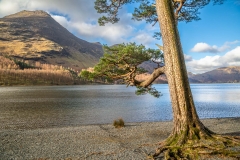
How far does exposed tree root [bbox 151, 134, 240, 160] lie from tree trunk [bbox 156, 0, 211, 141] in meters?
0.24

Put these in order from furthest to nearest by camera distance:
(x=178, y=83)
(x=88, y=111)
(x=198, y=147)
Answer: (x=88, y=111), (x=178, y=83), (x=198, y=147)

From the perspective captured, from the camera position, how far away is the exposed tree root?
715cm

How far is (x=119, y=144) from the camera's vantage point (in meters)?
9.96

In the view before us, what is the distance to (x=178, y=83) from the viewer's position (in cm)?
788

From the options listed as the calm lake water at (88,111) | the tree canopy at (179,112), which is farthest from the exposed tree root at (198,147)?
the calm lake water at (88,111)

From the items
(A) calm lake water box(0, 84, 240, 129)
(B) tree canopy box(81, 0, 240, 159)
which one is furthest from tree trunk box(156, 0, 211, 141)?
(A) calm lake water box(0, 84, 240, 129)

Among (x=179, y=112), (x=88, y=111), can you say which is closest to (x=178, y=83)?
(x=179, y=112)

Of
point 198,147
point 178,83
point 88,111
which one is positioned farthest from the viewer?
point 88,111

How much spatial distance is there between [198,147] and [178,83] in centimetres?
Result: 257

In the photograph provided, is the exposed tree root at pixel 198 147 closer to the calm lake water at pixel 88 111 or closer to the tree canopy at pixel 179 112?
the tree canopy at pixel 179 112

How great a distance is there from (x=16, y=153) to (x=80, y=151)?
2.91 m

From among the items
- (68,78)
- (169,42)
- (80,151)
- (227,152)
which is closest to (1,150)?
(80,151)

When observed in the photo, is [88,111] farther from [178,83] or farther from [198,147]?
[198,147]

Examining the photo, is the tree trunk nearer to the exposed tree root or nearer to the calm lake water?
the exposed tree root
